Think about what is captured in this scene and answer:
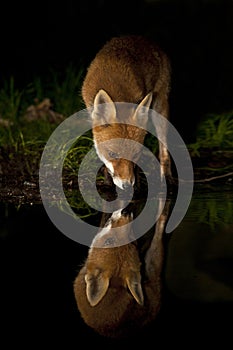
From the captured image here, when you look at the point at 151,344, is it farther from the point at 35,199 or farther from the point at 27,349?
the point at 35,199

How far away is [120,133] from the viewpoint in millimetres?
7621

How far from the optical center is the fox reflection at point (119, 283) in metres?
4.36

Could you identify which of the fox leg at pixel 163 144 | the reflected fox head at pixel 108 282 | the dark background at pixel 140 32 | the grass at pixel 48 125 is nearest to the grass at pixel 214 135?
the grass at pixel 48 125

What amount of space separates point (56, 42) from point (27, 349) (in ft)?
39.7

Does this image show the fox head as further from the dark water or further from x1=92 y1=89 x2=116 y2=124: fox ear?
the dark water

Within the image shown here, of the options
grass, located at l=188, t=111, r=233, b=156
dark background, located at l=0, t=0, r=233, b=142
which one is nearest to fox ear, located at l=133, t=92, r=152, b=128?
grass, located at l=188, t=111, r=233, b=156

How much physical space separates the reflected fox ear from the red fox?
2.39 m

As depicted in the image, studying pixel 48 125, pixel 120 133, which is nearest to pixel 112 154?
pixel 120 133

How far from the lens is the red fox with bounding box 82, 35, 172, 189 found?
752 centimetres

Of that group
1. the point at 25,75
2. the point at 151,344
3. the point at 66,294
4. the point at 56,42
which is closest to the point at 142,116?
the point at 66,294

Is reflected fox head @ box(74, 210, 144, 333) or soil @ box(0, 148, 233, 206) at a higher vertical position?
reflected fox head @ box(74, 210, 144, 333)

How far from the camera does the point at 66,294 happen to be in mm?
4770

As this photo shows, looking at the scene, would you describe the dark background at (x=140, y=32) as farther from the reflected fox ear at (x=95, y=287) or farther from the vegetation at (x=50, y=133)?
the reflected fox ear at (x=95, y=287)

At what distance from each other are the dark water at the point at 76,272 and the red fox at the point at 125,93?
1.03 m
